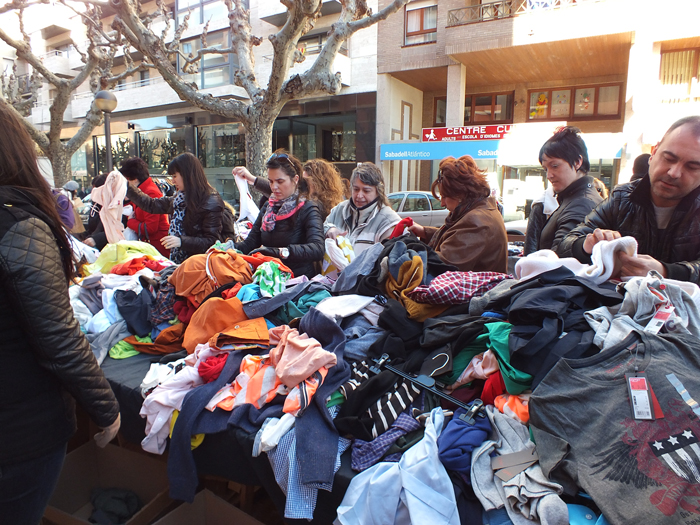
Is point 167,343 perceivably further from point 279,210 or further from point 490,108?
point 490,108

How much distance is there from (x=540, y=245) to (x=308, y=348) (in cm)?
206

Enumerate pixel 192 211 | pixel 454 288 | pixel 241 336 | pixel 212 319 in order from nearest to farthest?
pixel 454 288 < pixel 241 336 < pixel 212 319 < pixel 192 211

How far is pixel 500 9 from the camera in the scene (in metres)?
14.3

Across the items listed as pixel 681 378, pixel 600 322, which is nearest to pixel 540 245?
pixel 600 322

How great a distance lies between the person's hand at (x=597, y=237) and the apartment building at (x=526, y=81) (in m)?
10.3

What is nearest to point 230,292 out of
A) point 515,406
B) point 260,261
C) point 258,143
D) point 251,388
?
point 260,261

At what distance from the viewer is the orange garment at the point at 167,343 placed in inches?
107

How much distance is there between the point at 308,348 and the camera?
79.1 inches

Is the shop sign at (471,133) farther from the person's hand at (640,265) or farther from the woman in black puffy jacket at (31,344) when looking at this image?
the woman in black puffy jacket at (31,344)

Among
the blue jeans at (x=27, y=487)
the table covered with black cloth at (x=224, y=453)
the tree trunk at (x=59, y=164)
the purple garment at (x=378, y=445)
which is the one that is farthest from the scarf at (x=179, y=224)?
the tree trunk at (x=59, y=164)

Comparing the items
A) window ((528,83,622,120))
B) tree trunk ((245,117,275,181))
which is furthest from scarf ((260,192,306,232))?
window ((528,83,622,120))

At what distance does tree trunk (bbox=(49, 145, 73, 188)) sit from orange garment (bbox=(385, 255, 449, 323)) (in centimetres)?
1664

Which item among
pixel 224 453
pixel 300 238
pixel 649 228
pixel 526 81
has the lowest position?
pixel 224 453

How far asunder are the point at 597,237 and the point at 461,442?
42.2 inches
